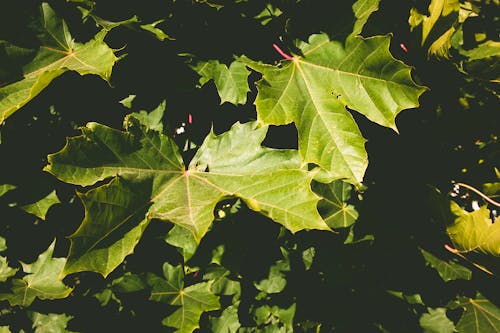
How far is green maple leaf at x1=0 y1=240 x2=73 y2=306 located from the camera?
6.24 feet

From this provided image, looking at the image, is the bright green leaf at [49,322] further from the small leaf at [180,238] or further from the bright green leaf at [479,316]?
the bright green leaf at [479,316]

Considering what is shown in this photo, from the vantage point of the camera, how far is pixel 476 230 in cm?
179

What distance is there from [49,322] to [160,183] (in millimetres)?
1191

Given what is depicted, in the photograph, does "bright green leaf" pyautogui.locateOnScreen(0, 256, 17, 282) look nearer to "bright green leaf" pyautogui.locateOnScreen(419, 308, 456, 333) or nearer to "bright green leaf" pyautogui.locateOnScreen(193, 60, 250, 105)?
"bright green leaf" pyautogui.locateOnScreen(193, 60, 250, 105)

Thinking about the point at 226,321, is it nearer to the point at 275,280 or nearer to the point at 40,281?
the point at 275,280

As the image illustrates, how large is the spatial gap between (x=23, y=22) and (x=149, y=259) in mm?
1223

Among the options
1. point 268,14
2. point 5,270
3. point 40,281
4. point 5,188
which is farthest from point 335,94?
point 5,270

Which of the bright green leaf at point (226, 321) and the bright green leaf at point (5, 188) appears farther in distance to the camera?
the bright green leaf at point (226, 321)

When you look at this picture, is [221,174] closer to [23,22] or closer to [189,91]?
[189,91]

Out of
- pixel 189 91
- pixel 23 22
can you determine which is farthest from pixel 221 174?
pixel 23 22

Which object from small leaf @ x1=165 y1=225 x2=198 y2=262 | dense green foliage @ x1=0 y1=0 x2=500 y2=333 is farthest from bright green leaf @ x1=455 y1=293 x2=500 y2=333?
small leaf @ x1=165 y1=225 x2=198 y2=262

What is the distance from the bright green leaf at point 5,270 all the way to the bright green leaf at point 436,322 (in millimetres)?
2228

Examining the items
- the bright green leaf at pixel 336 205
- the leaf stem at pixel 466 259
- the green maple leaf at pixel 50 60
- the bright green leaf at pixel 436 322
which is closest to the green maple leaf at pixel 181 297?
the bright green leaf at pixel 336 205

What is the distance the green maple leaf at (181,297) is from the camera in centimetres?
183
